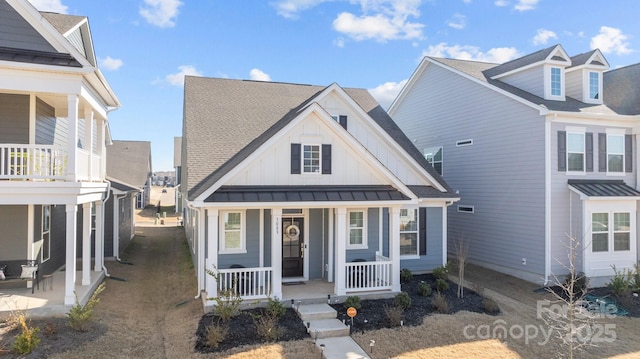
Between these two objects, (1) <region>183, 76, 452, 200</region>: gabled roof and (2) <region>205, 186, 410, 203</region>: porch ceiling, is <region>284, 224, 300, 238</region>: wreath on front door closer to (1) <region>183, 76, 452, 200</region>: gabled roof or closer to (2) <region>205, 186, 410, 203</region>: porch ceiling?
(2) <region>205, 186, 410, 203</region>: porch ceiling

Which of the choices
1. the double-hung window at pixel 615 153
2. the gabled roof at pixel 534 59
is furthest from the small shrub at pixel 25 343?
the double-hung window at pixel 615 153

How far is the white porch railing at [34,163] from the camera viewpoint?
924 cm

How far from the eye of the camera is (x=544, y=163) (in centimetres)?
1389

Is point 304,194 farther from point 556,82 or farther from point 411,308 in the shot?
point 556,82

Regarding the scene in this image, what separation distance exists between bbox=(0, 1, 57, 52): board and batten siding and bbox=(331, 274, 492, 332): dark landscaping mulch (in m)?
10.4

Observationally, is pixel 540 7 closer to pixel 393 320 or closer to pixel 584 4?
pixel 584 4

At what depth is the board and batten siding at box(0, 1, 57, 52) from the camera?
998 cm

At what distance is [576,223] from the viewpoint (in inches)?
552

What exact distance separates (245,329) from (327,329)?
186 cm

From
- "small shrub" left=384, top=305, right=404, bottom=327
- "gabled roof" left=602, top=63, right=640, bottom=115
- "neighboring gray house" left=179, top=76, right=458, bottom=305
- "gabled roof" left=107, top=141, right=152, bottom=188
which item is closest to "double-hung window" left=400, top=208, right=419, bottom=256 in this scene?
"neighboring gray house" left=179, top=76, right=458, bottom=305

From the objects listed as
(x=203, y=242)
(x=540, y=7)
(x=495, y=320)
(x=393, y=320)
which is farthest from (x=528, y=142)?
(x=203, y=242)

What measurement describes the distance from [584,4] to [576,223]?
8.11 m

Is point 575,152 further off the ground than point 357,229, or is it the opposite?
point 575,152

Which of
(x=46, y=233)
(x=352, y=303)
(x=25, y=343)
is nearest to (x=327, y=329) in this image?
(x=352, y=303)
